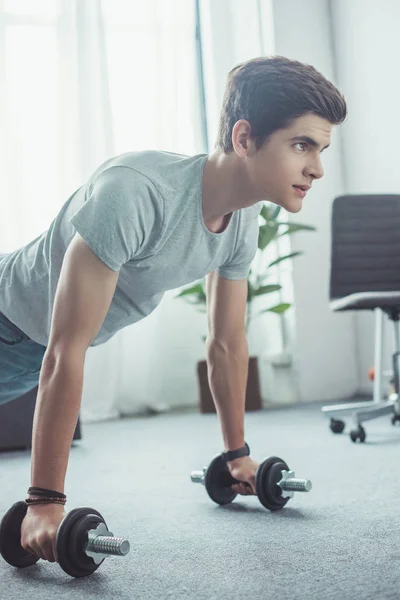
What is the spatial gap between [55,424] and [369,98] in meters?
3.20

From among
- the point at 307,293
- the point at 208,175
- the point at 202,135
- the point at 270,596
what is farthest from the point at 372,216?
the point at 270,596

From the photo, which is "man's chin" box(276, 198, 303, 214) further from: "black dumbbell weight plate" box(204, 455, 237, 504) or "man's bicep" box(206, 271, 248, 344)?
"black dumbbell weight plate" box(204, 455, 237, 504)

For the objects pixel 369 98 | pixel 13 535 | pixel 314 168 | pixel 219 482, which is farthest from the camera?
pixel 369 98

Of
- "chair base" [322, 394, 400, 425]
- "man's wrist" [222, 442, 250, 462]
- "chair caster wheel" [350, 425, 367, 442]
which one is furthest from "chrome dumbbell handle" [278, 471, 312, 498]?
"chair base" [322, 394, 400, 425]

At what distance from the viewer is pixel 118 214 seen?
47.4 inches

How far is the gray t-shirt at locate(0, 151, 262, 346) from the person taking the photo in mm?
1211

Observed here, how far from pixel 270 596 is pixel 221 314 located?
70 centimetres

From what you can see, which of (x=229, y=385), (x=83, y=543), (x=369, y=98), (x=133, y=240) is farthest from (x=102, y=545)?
(x=369, y=98)

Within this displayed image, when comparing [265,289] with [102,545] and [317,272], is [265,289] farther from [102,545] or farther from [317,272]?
[102,545]

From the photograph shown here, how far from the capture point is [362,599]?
3.22ft

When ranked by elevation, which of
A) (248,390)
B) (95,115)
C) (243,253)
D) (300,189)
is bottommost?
(248,390)

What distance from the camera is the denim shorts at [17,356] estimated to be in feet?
4.86

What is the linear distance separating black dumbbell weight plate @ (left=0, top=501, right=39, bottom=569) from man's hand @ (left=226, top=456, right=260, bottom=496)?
0.51 meters

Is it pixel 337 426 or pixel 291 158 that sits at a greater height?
pixel 291 158
